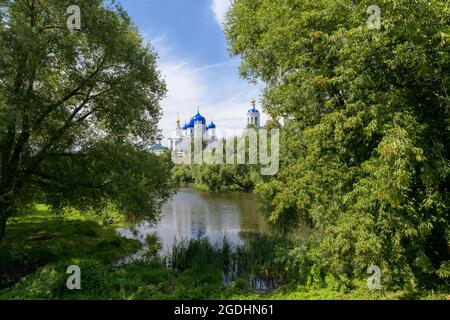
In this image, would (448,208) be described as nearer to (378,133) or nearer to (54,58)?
(378,133)

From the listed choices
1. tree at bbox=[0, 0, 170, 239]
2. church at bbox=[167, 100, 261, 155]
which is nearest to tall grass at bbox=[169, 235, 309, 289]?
tree at bbox=[0, 0, 170, 239]

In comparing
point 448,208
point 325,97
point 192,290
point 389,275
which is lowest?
point 192,290

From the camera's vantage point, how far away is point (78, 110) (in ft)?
46.0

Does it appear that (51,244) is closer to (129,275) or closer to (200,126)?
(129,275)

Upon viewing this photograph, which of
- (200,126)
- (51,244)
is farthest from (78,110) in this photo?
(200,126)

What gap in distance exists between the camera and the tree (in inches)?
462

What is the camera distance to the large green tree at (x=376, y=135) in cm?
843

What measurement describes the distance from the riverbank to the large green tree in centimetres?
150

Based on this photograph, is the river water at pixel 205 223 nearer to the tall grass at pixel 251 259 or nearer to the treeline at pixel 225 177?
the tall grass at pixel 251 259

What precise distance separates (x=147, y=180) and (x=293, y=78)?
7009 millimetres

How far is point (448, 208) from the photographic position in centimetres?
890

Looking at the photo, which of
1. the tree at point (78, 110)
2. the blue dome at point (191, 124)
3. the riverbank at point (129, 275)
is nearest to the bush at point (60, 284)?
the riverbank at point (129, 275)
